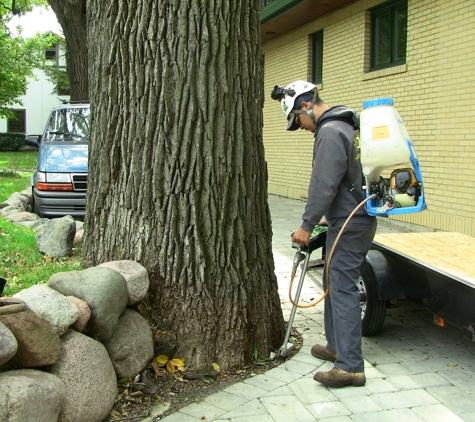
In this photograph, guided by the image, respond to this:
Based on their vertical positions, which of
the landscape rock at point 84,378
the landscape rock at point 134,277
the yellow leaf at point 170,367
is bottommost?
the yellow leaf at point 170,367

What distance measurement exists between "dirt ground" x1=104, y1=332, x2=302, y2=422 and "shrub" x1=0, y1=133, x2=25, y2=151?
35462 mm

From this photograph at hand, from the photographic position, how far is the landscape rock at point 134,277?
420cm

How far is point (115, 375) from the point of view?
384cm

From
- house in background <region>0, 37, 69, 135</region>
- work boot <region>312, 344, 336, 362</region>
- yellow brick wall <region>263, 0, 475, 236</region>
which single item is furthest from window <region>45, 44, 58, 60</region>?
work boot <region>312, 344, 336, 362</region>

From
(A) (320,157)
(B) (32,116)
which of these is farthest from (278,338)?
(B) (32,116)

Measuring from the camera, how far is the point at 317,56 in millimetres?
14445

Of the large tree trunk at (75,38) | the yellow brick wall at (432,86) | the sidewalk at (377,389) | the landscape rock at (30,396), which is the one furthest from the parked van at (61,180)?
the landscape rock at (30,396)

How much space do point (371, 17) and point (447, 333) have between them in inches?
319

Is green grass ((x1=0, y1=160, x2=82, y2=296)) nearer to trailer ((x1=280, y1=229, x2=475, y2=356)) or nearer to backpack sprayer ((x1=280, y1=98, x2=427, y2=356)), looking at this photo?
trailer ((x1=280, y1=229, x2=475, y2=356))

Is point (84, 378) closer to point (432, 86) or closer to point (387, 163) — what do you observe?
point (387, 163)

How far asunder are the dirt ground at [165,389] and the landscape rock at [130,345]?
0.27 feet

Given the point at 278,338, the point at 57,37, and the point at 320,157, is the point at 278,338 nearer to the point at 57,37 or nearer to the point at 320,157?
the point at 320,157

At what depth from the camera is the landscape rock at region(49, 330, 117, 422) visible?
345 cm

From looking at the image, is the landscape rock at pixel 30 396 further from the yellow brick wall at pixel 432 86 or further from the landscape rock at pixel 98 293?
the yellow brick wall at pixel 432 86
